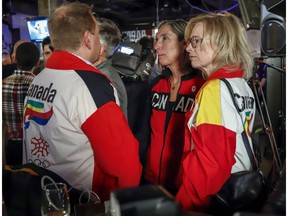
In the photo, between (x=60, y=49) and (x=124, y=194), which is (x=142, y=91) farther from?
(x=124, y=194)

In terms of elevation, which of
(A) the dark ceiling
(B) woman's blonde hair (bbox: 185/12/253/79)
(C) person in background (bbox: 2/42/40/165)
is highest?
(A) the dark ceiling

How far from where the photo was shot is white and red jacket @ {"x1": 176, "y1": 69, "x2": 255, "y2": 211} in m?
1.45

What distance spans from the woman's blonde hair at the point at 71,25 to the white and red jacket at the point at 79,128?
60mm

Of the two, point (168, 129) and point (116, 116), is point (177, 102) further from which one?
point (116, 116)

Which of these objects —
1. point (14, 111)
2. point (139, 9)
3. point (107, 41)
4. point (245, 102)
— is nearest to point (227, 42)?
point (245, 102)

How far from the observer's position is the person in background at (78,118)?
5.17 ft

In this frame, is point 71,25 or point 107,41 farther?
point 107,41

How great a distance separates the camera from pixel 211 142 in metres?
1.44

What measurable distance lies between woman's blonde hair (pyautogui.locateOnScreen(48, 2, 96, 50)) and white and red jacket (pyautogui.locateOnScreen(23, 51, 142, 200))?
0.20 feet

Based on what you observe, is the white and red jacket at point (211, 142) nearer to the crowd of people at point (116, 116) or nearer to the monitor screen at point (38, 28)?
the crowd of people at point (116, 116)

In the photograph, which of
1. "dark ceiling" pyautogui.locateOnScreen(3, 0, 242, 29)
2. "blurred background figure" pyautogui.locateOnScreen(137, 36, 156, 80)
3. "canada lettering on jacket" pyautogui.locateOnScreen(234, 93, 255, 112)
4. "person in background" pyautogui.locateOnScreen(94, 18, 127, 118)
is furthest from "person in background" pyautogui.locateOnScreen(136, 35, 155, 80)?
"dark ceiling" pyautogui.locateOnScreen(3, 0, 242, 29)

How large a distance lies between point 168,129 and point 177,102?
0.14 m

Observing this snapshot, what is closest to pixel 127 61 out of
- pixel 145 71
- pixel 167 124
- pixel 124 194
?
pixel 145 71

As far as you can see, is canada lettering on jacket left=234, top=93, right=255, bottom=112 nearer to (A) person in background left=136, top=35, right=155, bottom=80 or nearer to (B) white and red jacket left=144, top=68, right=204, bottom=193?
(B) white and red jacket left=144, top=68, right=204, bottom=193
